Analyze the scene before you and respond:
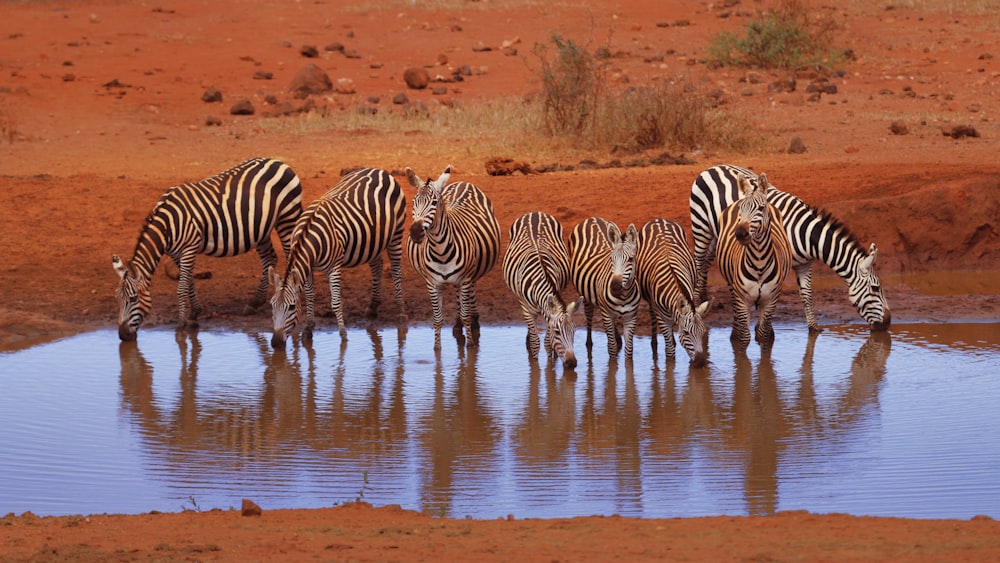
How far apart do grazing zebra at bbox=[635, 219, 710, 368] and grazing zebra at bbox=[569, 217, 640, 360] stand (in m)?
0.21

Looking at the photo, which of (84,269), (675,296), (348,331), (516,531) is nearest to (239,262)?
(84,269)

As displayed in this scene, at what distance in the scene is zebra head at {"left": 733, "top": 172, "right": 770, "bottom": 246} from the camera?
34.2ft

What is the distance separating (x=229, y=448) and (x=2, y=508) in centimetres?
157

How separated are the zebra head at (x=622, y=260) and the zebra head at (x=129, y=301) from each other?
4.45 metres

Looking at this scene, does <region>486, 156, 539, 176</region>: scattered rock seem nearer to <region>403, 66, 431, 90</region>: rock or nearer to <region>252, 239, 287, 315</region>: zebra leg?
<region>252, 239, 287, 315</region>: zebra leg

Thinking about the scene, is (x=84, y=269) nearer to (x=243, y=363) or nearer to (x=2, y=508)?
(x=243, y=363)

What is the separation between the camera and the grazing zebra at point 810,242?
1169cm

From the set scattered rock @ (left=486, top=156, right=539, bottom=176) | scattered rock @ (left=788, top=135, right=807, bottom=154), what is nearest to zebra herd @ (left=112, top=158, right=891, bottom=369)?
scattered rock @ (left=486, top=156, right=539, bottom=176)

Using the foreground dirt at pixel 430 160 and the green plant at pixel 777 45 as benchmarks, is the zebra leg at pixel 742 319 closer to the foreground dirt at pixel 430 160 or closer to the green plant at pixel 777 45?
the foreground dirt at pixel 430 160

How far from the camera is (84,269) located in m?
14.2

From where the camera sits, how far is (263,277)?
13.1 meters

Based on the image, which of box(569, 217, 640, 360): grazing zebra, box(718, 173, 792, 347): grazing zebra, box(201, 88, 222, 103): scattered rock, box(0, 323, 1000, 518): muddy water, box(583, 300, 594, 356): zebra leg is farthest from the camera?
box(201, 88, 222, 103): scattered rock

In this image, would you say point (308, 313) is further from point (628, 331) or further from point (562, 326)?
point (628, 331)

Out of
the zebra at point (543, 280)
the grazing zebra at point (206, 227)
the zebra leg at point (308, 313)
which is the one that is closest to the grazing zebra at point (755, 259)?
the zebra at point (543, 280)
